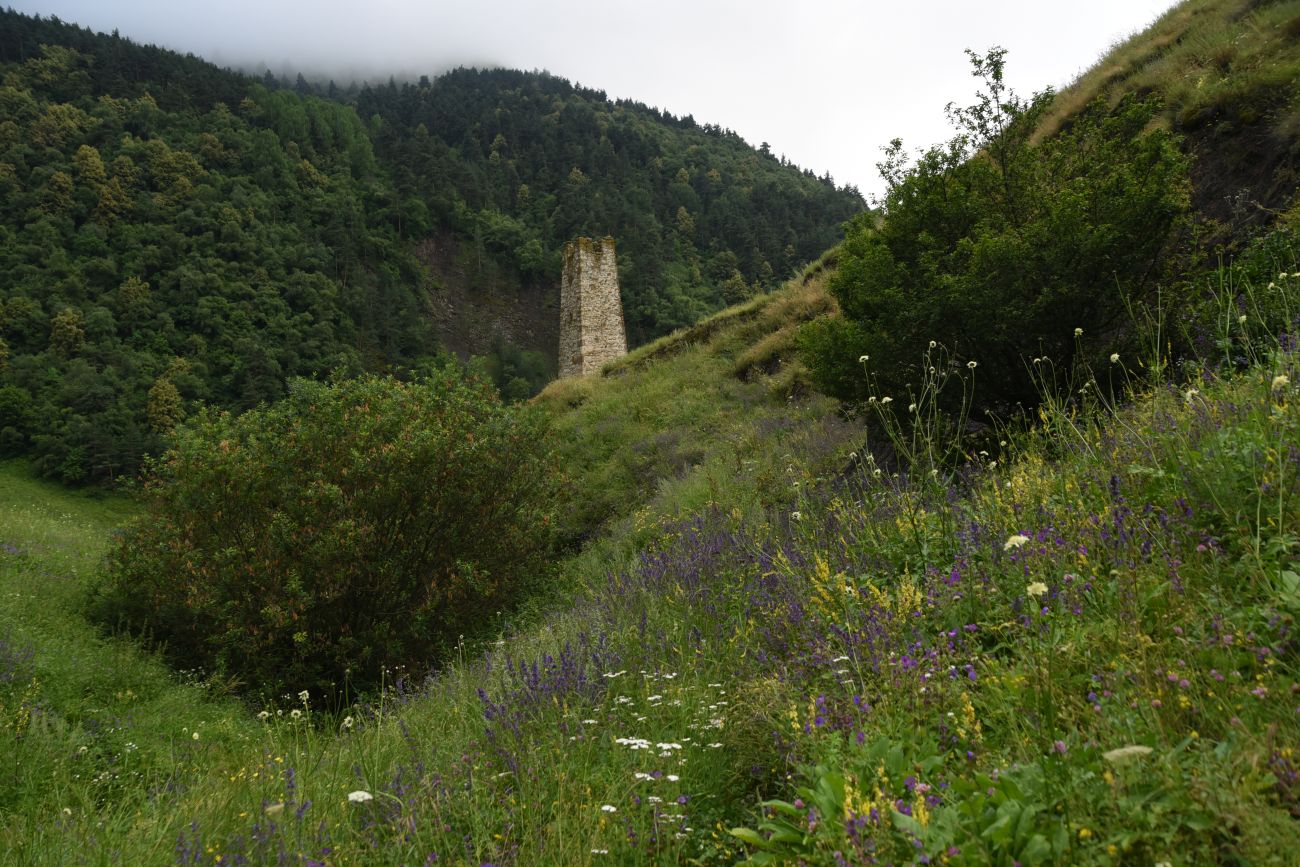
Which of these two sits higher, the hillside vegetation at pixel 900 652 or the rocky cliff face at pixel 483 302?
the rocky cliff face at pixel 483 302

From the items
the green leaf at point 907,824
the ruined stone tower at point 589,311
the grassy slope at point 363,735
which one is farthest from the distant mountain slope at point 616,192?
the green leaf at point 907,824

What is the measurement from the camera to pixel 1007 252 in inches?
226

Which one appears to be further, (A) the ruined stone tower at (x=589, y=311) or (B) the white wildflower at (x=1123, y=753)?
(A) the ruined stone tower at (x=589, y=311)

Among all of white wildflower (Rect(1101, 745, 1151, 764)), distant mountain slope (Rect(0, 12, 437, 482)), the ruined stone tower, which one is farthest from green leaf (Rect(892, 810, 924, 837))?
distant mountain slope (Rect(0, 12, 437, 482))

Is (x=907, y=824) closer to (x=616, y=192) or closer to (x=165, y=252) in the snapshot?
(x=165, y=252)

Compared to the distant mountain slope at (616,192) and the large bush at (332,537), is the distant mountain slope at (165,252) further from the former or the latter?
the large bush at (332,537)

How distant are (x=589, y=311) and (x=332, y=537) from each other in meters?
21.1

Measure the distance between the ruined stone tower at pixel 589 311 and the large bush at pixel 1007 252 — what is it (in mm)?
20458

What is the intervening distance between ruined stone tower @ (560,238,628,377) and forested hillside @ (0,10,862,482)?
45.9 ft

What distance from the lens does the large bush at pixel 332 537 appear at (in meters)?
8.08

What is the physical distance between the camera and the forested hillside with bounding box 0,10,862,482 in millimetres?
50844

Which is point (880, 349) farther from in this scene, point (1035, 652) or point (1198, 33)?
point (1198, 33)

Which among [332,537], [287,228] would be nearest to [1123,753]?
[332,537]

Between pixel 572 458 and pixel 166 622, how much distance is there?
807cm
